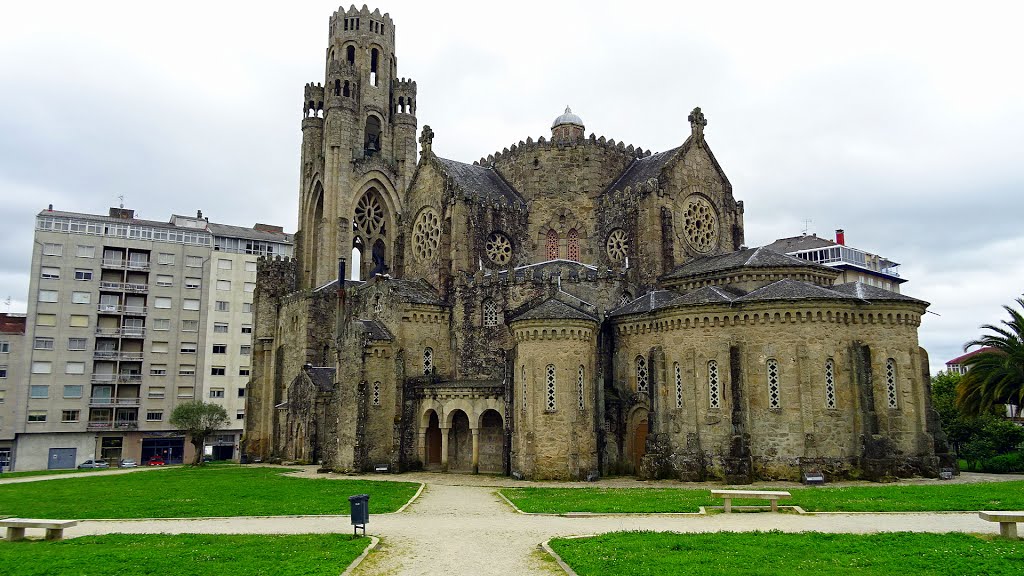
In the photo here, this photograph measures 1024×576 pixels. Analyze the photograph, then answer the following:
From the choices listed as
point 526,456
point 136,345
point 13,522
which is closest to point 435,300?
point 526,456

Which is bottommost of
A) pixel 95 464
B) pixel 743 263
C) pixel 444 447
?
pixel 95 464

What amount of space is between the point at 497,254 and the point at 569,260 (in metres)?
4.81

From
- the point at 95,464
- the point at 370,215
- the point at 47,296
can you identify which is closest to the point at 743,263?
the point at 370,215

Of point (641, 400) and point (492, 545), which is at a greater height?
point (641, 400)

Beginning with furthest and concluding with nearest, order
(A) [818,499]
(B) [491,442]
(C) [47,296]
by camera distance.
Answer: (C) [47,296], (B) [491,442], (A) [818,499]

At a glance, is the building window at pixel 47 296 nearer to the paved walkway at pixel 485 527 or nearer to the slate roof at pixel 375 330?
the slate roof at pixel 375 330

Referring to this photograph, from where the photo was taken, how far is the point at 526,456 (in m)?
38.6

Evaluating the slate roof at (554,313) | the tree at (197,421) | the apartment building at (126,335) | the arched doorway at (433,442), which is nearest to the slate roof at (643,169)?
the slate roof at (554,313)

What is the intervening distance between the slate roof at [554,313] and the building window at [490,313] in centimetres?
507

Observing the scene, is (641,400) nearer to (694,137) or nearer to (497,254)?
(497,254)

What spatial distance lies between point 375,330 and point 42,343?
46479 millimetres

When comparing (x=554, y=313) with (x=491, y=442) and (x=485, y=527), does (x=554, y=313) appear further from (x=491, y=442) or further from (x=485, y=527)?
(x=485, y=527)

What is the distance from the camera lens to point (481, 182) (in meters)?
54.1

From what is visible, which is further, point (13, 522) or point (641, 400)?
point (641, 400)
